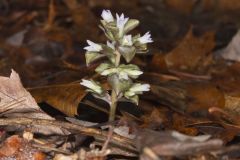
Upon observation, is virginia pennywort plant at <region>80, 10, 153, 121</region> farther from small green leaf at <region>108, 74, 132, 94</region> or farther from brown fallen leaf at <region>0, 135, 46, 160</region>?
brown fallen leaf at <region>0, 135, 46, 160</region>

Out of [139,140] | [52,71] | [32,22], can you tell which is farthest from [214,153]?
[32,22]

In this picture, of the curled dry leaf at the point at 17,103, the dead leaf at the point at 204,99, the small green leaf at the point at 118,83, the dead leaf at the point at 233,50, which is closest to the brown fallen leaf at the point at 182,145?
the small green leaf at the point at 118,83

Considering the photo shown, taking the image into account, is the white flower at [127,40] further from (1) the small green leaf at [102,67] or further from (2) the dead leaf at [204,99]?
(2) the dead leaf at [204,99]

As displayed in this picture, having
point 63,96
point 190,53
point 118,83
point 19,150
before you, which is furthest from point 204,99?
point 19,150

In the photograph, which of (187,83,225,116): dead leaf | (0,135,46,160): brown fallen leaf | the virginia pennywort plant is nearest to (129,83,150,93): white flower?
the virginia pennywort plant

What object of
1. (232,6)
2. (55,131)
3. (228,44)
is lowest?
(55,131)

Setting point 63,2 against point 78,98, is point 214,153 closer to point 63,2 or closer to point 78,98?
point 78,98
